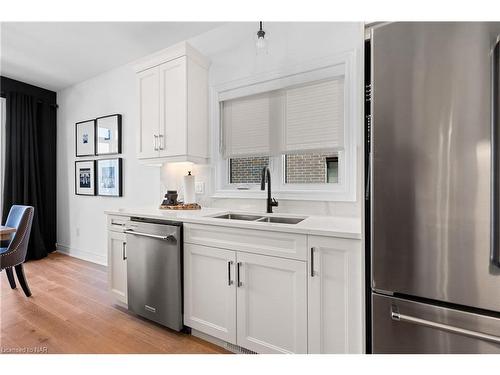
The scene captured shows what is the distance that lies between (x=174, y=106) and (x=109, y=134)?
1588 millimetres

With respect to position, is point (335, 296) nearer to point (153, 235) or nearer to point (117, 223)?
point (153, 235)

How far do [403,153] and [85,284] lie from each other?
129 inches

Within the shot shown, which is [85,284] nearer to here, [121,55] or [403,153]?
[121,55]

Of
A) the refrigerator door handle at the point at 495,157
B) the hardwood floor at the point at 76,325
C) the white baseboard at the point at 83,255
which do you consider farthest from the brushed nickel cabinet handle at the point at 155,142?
the refrigerator door handle at the point at 495,157

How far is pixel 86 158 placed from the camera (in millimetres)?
3680

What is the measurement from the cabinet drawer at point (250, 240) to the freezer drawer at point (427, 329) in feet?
1.46

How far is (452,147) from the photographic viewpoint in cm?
94

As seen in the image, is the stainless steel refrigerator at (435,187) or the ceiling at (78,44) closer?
the stainless steel refrigerator at (435,187)


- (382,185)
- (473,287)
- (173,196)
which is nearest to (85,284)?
(173,196)

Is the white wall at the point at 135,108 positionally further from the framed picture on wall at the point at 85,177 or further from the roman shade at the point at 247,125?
the roman shade at the point at 247,125

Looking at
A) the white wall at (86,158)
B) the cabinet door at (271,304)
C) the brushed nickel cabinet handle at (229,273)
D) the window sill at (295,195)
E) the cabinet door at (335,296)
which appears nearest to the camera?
the cabinet door at (335,296)

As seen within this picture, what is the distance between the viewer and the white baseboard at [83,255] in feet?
11.4

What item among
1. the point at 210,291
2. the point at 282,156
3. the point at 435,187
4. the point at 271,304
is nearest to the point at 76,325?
the point at 210,291

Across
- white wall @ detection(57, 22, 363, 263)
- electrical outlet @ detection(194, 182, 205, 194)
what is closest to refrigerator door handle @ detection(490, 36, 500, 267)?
white wall @ detection(57, 22, 363, 263)
